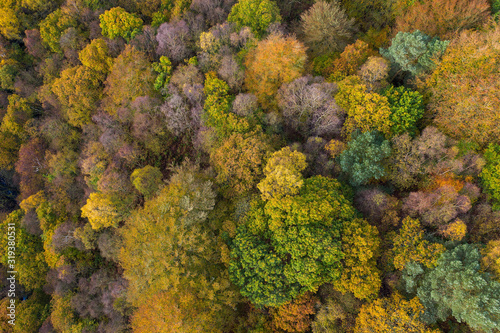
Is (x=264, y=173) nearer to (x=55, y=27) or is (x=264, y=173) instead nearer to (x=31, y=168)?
(x=31, y=168)

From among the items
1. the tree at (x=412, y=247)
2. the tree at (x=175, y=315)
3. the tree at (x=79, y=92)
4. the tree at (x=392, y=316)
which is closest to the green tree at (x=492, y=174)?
the tree at (x=412, y=247)

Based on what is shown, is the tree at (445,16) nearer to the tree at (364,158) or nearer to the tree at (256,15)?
the tree at (364,158)

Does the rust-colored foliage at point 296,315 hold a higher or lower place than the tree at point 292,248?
lower

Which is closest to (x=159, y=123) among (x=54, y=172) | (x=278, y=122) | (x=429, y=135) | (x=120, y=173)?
(x=120, y=173)

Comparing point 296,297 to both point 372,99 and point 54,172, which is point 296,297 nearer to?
point 372,99

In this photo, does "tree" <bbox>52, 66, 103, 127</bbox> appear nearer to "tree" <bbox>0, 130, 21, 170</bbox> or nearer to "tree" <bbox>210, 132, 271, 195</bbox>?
"tree" <bbox>0, 130, 21, 170</bbox>

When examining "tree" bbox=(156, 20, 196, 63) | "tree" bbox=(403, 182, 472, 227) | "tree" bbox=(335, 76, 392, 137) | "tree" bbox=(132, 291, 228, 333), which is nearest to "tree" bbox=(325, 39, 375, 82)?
"tree" bbox=(335, 76, 392, 137)
